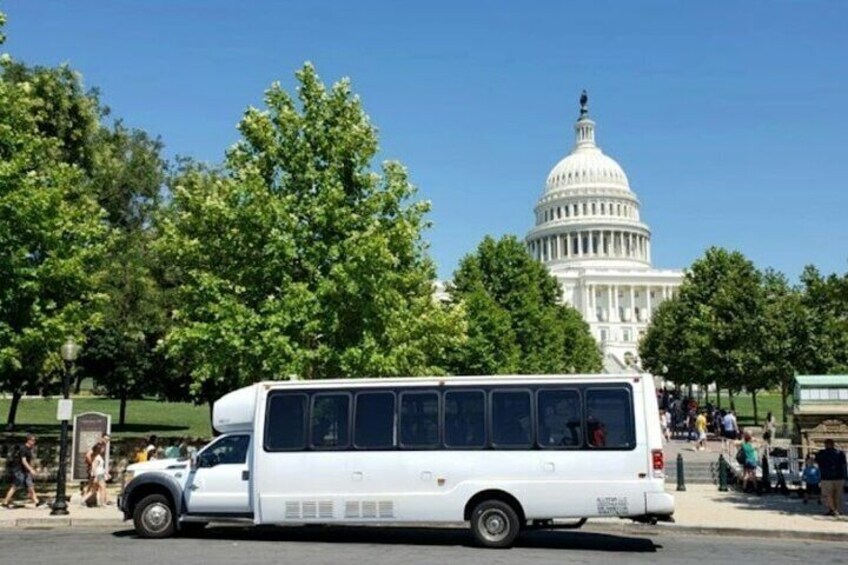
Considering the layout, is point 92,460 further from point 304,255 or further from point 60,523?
point 304,255

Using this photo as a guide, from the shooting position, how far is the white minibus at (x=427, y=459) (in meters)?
15.3

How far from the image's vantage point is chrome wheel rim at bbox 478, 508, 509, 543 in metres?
15.3

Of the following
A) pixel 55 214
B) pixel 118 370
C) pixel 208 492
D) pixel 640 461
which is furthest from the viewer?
pixel 118 370

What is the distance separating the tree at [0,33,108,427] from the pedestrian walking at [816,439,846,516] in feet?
61.3

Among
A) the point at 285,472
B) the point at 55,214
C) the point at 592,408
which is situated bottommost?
the point at 285,472

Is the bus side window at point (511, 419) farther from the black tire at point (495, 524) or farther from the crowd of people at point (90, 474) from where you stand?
the crowd of people at point (90, 474)

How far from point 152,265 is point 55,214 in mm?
18488

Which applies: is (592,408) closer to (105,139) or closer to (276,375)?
(276,375)

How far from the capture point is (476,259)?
55469 millimetres

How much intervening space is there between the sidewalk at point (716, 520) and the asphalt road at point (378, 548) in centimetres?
54

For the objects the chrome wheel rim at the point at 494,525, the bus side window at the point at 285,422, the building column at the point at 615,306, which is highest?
the building column at the point at 615,306

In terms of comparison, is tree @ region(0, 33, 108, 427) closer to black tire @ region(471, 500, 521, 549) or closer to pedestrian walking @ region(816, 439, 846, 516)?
black tire @ region(471, 500, 521, 549)

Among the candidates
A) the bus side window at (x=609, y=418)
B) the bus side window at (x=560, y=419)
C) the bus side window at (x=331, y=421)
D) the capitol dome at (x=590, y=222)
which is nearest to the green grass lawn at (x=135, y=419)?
the bus side window at (x=331, y=421)

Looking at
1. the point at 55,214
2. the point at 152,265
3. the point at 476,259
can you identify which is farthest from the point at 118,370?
the point at 55,214
